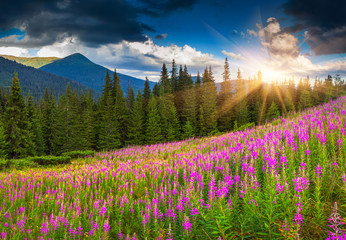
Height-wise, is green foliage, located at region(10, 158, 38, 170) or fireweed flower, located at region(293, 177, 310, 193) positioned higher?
fireweed flower, located at region(293, 177, 310, 193)

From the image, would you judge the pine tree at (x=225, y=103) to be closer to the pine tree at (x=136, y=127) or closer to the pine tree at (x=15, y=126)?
the pine tree at (x=136, y=127)

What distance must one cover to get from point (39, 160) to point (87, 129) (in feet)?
93.9

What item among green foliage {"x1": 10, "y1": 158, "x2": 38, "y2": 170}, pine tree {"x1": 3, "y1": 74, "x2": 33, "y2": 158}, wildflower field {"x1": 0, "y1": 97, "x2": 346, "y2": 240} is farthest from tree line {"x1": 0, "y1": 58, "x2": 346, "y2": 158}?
wildflower field {"x1": 0, "y1": 97, "x2": 346, "y2": 240}

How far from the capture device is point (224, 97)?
63469 mm

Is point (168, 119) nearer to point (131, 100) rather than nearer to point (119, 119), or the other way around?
point (119, 119)

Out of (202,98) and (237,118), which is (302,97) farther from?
(202,98)

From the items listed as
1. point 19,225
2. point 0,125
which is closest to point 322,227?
point 19,225

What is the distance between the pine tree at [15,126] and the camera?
3462cm

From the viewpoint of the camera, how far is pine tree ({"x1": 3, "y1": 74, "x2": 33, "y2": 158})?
34625 millimetres

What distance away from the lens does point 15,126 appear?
1373 inches

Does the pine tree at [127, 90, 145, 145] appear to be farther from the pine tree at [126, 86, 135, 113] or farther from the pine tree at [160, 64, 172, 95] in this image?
the pine tree at [160, 64, 172, 95]

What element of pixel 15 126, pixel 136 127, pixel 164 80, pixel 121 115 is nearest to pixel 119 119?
pixel 121 115

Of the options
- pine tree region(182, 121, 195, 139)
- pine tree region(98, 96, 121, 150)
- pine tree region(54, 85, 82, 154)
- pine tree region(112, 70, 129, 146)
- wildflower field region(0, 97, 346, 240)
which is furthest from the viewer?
pine tree region(182, 121, 195, 139)

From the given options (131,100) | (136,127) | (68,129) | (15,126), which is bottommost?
(68,129)
